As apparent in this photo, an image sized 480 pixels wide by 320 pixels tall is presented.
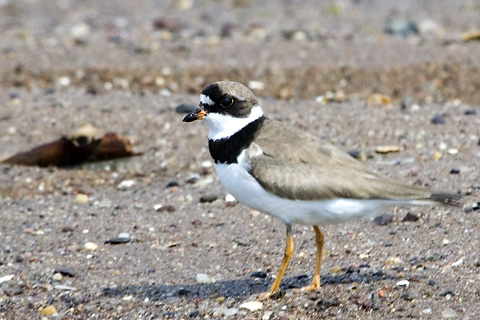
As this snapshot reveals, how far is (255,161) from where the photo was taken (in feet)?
15.2

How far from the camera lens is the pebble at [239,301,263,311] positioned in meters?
4.58

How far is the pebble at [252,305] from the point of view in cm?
458

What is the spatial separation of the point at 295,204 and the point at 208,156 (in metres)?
3.14

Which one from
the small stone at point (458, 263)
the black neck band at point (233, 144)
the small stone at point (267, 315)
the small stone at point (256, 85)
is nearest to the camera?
the small stone at point (267, 315)

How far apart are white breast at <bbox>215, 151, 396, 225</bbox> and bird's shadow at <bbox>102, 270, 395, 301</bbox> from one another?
0.45 meters

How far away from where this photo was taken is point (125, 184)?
287 inches

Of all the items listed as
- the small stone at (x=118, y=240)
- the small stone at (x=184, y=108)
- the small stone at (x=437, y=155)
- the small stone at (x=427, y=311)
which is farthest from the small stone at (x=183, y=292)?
the small stone at (x=184, y=108)

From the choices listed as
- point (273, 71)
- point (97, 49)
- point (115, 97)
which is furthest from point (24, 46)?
point (273, 71)

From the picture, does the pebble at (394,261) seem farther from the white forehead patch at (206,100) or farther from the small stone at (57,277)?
the small stone at (57,277)

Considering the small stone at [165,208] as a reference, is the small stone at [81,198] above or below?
below

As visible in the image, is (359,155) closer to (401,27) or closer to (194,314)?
(194,314)

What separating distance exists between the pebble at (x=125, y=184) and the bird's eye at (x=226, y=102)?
2.58m

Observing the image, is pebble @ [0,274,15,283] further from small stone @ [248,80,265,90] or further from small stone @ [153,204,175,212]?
small stone @ [248,80,265,90]

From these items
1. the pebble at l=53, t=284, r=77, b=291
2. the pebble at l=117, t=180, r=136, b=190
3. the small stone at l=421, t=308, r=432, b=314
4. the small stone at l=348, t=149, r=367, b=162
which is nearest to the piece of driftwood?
the pebble at l=117, t=180, r=136, b=190
